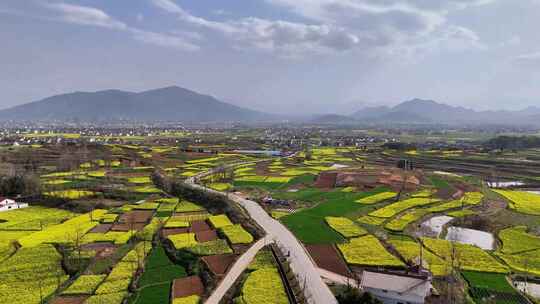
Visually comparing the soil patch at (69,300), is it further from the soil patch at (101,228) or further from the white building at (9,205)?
the white building at (9,205)

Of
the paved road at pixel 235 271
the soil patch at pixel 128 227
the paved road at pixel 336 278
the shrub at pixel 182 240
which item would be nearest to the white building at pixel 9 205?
the soil patch at pixel 128 227

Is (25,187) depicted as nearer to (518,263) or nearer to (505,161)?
(518,263)

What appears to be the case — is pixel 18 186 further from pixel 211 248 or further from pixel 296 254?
pixel 296 254

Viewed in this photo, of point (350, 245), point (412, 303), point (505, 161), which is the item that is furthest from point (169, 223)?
point (505, 161)

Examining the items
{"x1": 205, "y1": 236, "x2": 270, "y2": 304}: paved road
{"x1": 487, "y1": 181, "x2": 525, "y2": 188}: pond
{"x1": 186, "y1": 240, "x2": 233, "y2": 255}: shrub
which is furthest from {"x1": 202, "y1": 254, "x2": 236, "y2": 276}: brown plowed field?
{"x1": 487, "y1": 181, "x2": 525, "y2": 188}: pond

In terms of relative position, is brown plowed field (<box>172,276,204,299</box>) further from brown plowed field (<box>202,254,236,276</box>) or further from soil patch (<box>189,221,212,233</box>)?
soil patch (<box>189,221,212,233</box>)

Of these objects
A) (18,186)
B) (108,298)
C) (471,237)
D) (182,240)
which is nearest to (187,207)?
(182,240)
